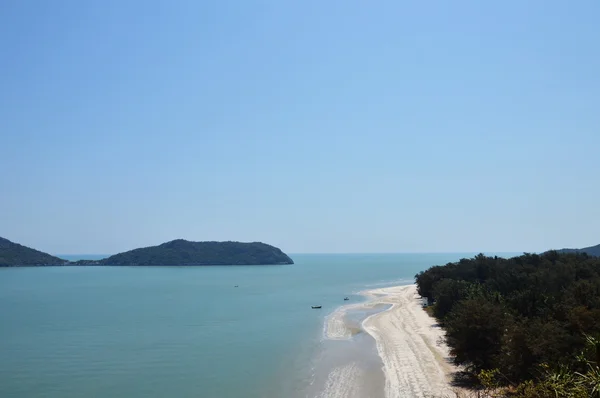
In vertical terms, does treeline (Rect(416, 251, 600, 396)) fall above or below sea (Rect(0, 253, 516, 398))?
above

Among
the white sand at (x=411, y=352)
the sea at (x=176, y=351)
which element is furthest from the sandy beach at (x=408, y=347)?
the sea at (x=176, y=351)

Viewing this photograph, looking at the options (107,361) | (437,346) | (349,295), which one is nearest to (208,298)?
(349,295)

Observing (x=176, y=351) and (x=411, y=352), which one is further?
(x=176, y=351)

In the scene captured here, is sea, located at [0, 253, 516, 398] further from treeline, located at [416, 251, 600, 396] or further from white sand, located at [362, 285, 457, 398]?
treeline, located at [416, 251, 600, 396]

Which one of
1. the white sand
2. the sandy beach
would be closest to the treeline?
the white sand

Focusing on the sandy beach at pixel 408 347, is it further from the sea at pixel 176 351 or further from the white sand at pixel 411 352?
the sea at pixel 176 351

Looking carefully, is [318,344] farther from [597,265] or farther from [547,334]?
[597,265]

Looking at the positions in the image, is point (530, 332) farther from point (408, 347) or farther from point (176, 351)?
point (176, 351)

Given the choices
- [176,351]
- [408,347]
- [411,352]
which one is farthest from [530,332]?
[176,351]

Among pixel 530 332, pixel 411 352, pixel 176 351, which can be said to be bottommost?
pixel 176 351
